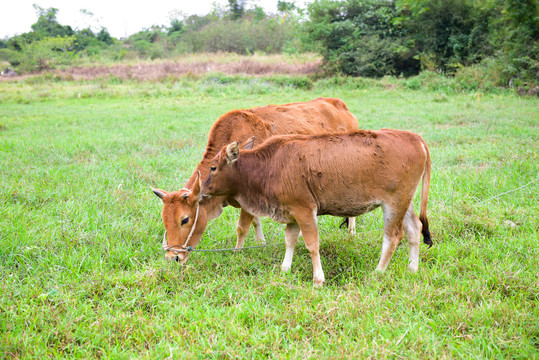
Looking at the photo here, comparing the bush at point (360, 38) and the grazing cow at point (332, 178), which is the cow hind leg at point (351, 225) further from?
the bush at point (360, 38)

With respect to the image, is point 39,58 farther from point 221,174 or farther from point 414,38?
point 221,174

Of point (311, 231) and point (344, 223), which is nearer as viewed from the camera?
point (311, 231)

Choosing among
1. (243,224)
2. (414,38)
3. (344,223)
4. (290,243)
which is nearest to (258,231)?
(243,224)

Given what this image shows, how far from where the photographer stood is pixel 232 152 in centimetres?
414

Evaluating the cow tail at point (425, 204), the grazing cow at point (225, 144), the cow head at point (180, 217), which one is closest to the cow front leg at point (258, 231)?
the grazing cow at point (225, 144)

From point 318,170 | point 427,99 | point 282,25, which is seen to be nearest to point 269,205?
point 318,170

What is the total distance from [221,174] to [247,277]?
1072 millimetres

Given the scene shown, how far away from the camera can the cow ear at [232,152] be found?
4.08 m

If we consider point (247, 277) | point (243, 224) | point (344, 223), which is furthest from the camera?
point (344, 223)

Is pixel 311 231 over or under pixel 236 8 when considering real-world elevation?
under

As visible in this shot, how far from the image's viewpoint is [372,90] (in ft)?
73.0

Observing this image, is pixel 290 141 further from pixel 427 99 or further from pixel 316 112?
pixel 427 99

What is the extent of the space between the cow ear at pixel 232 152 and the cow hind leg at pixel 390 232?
5.06ft

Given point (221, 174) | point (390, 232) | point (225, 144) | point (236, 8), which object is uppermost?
point (236, 8)
